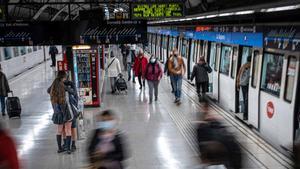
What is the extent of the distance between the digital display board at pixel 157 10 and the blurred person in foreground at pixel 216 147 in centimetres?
557

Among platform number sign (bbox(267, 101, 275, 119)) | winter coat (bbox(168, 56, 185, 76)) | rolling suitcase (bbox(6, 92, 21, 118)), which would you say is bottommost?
rolling suitcase (bbox(6, 92, 21, 118))

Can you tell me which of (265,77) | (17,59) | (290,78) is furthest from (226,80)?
(17,59)

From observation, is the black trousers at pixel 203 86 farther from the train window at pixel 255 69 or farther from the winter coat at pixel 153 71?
the train window at pixel 255 69

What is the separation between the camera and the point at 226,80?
13492mm

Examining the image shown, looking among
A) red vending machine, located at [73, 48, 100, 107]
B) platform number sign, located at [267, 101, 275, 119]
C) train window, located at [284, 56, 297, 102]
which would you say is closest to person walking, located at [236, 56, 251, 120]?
platform number sign, located at [267, 101, 275, 119]

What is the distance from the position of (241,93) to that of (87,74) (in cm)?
449

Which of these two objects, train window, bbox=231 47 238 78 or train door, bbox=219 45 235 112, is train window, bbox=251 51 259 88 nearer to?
train window, bbox=231 47 238 78

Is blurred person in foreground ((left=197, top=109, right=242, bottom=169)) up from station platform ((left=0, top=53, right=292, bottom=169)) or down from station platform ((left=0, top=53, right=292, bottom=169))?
up

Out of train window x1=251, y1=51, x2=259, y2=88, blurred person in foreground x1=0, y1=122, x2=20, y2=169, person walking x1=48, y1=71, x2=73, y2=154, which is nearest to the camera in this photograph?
blurred person in foreground x1=0, y1=122, x2=20, y2=169

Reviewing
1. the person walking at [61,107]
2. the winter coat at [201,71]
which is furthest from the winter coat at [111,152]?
the winter coat at [201,71]

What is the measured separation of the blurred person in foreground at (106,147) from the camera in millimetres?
5684

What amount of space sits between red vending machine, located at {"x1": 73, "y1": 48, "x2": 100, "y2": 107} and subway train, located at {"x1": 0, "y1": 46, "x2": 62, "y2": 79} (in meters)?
10.7

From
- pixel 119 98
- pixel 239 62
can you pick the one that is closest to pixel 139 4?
pixel 239 62

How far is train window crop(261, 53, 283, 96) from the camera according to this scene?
9.16 meters
